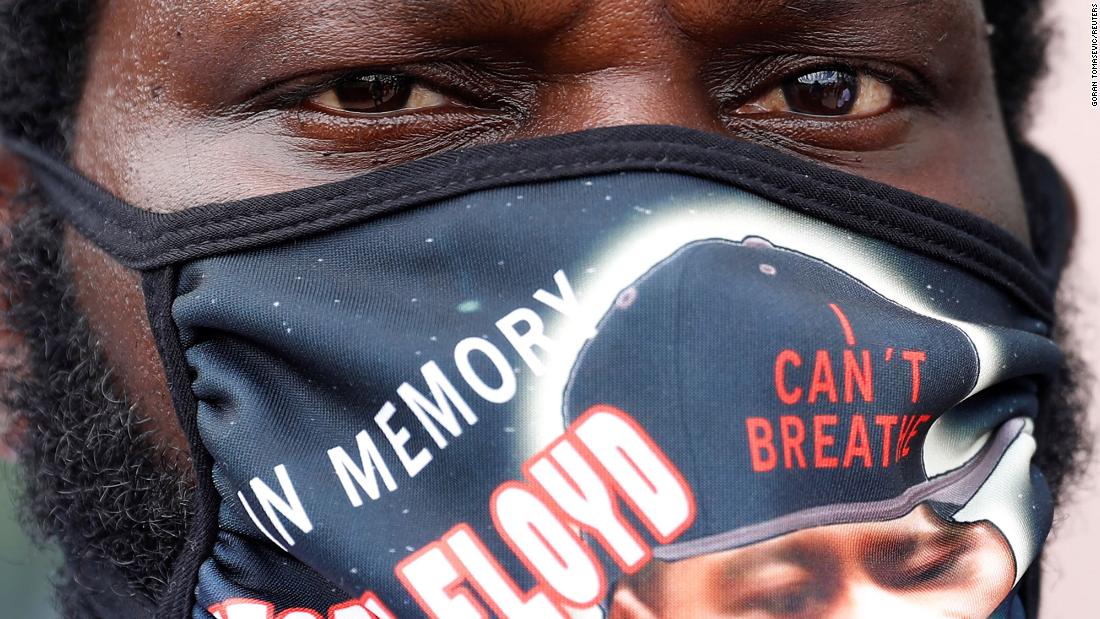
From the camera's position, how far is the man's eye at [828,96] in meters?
1.55

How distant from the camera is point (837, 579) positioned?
1.22 m

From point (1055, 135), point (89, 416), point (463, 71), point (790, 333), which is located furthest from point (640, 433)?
point (1055, 135)

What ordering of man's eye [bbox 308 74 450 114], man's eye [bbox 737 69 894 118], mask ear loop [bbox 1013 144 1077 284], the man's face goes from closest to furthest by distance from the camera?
the man's face → man's eye [bbox 308 74 450 114] → man's eye [bbox 737 69 894 118] → mask ear loop [bbox 1013 144 1077 284]

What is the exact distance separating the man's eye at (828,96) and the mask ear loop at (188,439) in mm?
730

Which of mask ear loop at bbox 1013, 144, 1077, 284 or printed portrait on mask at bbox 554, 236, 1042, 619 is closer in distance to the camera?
printed portrait on mask at bbox 554, 236, 1042, 619

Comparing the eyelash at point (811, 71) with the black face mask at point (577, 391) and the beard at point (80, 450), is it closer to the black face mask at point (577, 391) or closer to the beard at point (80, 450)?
the black face mask at point (577, 391)

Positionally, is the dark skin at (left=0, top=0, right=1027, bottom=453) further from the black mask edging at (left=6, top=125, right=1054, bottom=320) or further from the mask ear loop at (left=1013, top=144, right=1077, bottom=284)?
the mask ear loop at (left=1013, top=144, right=1077, bottom=284)

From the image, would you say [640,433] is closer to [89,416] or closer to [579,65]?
[579,65]

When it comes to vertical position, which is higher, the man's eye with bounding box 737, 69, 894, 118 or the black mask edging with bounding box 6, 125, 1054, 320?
the man's eye with bounding box 737, 69, 894, 118

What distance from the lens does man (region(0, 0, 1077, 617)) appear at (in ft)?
4.57

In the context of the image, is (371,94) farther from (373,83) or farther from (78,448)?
(78,448)

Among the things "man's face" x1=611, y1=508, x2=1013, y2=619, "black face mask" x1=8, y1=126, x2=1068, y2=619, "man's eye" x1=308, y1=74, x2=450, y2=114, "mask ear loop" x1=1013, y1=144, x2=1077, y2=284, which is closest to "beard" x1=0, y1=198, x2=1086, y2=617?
"black face mask" x1=8, y1=126, x2=1068, y2=619

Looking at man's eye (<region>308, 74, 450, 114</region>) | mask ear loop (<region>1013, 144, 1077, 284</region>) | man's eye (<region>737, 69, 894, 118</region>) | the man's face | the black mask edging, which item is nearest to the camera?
the man's face

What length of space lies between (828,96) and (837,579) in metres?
0.66
